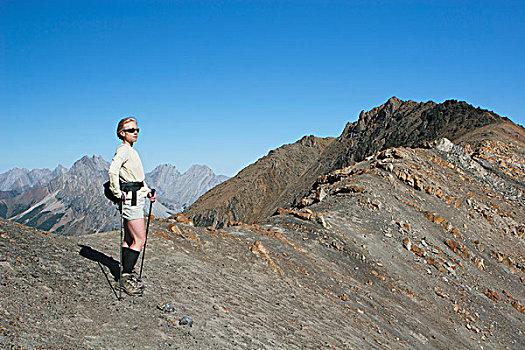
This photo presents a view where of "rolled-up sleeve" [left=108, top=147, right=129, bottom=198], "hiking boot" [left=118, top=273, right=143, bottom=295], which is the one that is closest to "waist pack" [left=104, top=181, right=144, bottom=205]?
"rolled-up sleeve" [left=108, top=147, right=129, bottom=198]

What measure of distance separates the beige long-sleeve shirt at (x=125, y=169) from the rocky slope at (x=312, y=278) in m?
1.83

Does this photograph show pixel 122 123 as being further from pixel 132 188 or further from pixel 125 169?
pixel 132 188

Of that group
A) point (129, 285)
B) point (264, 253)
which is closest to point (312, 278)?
point (264, 253)

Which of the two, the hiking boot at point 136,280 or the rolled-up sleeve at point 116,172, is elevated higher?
the rolled-up sleeve at point 116,172

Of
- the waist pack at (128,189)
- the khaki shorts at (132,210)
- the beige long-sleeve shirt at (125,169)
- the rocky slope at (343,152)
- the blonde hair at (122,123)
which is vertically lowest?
the khaki shorts at (132,210)

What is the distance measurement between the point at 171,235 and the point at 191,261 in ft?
5.32

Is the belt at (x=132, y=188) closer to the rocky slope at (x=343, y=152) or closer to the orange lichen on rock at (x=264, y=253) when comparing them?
the orange lichen on rock at (x=264, y=253)

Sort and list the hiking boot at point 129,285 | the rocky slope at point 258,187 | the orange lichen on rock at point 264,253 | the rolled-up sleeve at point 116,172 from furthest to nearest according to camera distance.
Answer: the rocky slope at point 258,187, the orange lichen on rock at point 264,253, the hiking boot at point 129,285, the rolled-up sleeve at point 116,172

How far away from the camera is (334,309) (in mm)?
9742

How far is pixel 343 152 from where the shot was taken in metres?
76.4

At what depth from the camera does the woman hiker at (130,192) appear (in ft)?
20.0

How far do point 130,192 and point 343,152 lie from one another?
72.9 m

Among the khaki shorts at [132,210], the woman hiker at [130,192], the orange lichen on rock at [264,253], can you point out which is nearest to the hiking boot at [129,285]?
the woman hiker at [130,192]

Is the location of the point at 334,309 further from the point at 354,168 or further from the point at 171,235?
the point at 354,168
